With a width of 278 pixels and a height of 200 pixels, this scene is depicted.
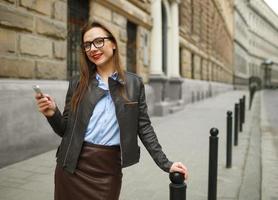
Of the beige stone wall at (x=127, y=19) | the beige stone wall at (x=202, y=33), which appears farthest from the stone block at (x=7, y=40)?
the beige stone wall at (x=202, y=33)

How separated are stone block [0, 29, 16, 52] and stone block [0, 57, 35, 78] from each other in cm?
14

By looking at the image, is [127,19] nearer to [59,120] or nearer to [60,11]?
[60,11]

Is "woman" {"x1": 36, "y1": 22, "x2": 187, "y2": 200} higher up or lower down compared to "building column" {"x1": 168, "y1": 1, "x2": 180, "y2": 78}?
lower down

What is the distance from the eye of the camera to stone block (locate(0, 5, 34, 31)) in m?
6.00

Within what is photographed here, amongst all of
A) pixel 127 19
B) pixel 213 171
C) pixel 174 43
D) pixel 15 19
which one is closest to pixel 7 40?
pixel 15 19

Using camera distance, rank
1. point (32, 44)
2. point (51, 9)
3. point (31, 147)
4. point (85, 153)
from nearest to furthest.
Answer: point (85, 153), point (31, 147), point (32, 44), point (51, 9)

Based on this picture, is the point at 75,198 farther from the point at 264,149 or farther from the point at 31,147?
the point at 264,149

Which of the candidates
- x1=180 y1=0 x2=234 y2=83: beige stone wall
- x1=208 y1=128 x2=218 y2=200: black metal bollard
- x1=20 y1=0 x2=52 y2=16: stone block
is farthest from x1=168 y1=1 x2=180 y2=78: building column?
x1=208 y1=128 x2=218 y2=200: black metal bollard

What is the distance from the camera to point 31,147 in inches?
247

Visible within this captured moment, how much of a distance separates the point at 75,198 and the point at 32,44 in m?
4.73

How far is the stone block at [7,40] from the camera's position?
6.02 metres

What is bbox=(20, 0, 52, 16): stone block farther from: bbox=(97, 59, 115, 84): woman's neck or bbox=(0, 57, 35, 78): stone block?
bbox=(97, 59, 115, 84): woman's neck

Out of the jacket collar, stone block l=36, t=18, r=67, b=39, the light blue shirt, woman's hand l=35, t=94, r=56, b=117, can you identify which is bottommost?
the light blue shirt

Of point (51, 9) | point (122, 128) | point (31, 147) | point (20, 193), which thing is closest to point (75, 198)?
point (122, 128)
